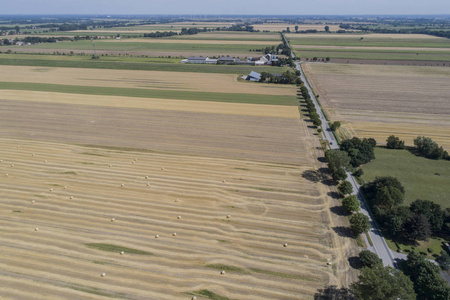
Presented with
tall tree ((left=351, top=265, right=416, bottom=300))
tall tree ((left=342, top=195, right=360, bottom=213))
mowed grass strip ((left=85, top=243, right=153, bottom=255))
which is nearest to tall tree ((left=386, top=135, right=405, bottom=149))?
tall tree ((left=342, top=195, right=360, bottom=213))

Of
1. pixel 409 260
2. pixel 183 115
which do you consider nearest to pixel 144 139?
pixel 183 115

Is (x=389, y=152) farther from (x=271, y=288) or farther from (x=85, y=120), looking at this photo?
(x=85, y=120)

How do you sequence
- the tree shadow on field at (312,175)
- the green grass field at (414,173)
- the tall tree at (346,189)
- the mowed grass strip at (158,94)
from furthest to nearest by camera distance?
1. the mowed grass strip at (158,94)
2. the tree shadow on field at (312,175)
3. the green grass field at (414,173)
4. the tall tree at (346,189)

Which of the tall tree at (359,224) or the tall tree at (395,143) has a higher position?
the tall tree at (395,143)

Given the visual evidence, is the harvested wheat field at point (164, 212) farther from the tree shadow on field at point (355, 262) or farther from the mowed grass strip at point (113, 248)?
the tree shadow on field at point (355, 262)

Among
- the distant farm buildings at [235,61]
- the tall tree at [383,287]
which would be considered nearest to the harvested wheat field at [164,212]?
the tall tree at [383,287]

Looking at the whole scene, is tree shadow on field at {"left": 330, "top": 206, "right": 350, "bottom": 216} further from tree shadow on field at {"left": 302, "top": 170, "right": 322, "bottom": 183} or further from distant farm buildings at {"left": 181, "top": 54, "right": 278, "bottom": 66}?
distant farm buildings at {"left": 181, "top": 54, "right": 278, "bottom": 66}

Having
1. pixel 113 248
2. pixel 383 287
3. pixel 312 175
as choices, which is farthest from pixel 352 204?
pixel 113 248
